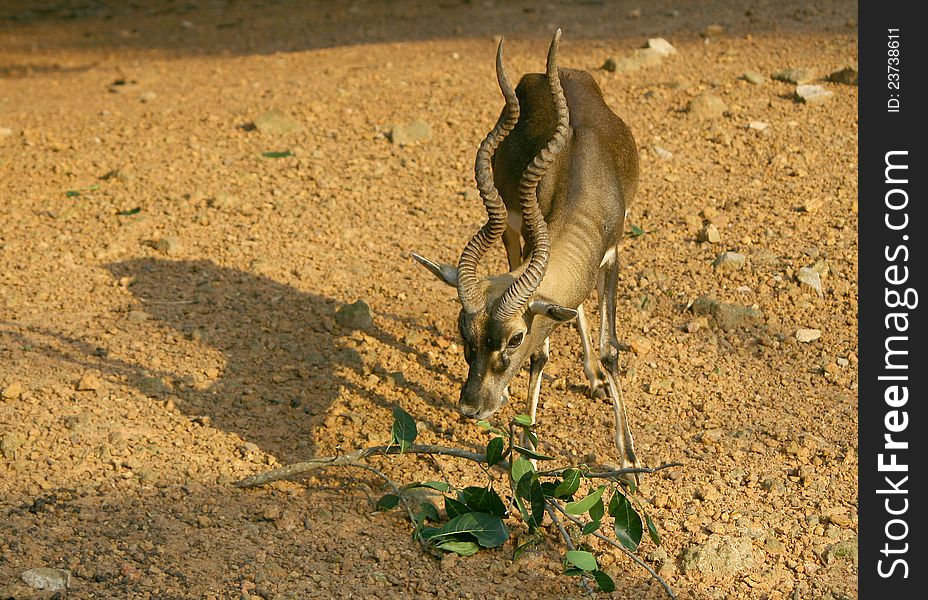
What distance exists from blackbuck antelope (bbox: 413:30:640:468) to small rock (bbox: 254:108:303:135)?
12.2 ft

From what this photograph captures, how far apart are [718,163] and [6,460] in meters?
6.37

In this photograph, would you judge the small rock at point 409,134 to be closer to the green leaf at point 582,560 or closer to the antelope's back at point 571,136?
the antelope's back at point 571,136

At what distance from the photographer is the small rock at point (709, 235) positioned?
8.54m

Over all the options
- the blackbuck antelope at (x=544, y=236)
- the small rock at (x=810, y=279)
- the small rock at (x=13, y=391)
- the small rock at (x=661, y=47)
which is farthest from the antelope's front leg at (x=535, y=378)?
the small rock at (x=661, y=47)

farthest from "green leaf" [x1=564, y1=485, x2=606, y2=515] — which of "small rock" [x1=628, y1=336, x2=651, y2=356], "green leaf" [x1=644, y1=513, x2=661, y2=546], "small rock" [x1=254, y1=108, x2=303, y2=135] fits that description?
"small rock" [x1=254, y1=108, x2=303, y2=135]

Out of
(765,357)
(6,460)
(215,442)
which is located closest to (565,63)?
(765,357)

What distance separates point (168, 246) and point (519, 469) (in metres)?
4.20

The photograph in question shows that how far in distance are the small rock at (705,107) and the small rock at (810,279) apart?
293 centimetres

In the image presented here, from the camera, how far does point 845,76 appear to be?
10891mm

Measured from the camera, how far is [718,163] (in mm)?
9773

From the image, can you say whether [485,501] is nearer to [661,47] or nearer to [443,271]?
[443,271]

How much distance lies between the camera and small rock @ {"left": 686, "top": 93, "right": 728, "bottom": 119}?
34.5ft

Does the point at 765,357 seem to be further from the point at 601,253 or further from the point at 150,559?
the point at 150,559

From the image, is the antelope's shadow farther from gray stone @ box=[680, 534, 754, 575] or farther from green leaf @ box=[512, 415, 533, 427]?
gray stone @ box=[680, 534, 754, 575]
